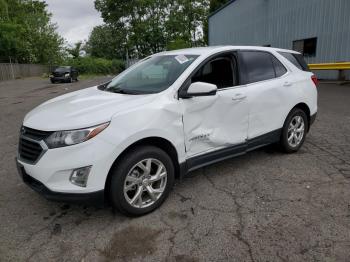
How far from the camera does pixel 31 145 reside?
9.82ft

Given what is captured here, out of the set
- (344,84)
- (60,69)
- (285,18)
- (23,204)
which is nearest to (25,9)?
(60,69)

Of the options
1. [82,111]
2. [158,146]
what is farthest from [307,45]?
[82,111]

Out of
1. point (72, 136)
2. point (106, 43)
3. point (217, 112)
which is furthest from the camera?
point (106, 43)

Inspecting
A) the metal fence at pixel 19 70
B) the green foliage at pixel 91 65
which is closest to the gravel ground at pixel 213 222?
the metal fence at pixel 19 70

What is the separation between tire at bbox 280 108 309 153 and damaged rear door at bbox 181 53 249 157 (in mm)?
990

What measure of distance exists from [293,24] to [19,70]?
30.0 meters

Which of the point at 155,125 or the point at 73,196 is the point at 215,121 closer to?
the point at 155,125

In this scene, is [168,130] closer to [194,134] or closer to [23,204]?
[194,134]

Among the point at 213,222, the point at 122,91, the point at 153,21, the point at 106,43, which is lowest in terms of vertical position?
the point at 213,222

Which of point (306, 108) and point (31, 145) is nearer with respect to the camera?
point (31, 145)

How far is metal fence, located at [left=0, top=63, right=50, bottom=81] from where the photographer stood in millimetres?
31719

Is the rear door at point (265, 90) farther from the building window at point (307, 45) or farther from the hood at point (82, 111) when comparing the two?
the building window at point (307, 45)

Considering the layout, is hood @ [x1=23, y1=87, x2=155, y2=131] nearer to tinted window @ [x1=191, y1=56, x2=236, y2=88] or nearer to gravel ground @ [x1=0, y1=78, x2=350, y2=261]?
tinted window @ [x1=191, y1=56, x2=236, y2=88]

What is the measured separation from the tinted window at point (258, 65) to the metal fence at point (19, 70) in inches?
1279
